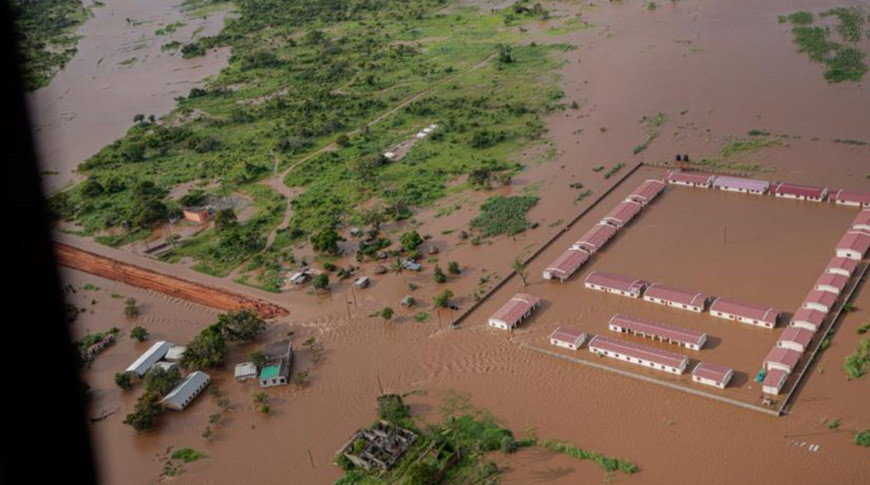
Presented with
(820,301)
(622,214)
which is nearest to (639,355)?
(820,301)

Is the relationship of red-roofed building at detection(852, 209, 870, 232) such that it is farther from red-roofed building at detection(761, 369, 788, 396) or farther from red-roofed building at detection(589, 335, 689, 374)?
red-roofed building at detection(589, 335, 689, 374)

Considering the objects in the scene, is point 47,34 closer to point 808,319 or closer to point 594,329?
point 594,329

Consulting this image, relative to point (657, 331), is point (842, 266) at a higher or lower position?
higher

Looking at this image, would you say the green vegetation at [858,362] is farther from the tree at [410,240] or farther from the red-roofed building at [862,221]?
the tree at [410,240]

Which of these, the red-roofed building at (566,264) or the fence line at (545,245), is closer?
the fence line at (545,245)

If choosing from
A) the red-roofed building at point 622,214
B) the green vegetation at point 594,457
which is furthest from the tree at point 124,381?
the red-roofed building at point 622,214

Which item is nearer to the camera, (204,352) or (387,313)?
(204,352)
